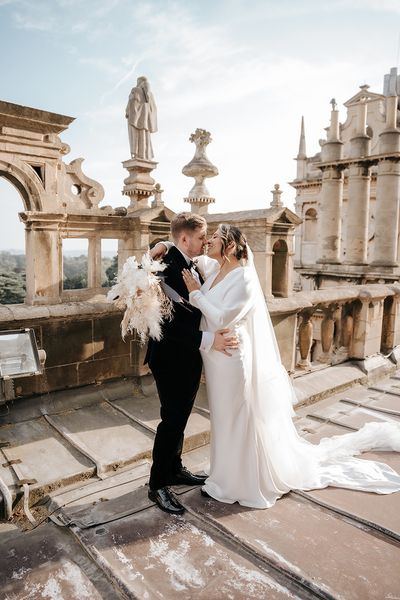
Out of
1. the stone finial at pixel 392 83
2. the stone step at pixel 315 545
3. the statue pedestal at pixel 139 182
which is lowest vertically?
the stone step at pixel 315 545

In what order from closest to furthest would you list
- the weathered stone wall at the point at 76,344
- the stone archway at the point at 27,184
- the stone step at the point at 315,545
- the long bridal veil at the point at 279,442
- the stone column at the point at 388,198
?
the stone step at the point at 315,545 → the long bridal veil at the point at 279,442 → the weathered stone wall at the point at 76,344 → the stone archway at the point at 27,184 → the stone column at the point at 388,198

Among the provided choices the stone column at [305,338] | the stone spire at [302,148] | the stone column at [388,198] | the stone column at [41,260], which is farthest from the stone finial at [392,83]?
the stone column at [41,260]

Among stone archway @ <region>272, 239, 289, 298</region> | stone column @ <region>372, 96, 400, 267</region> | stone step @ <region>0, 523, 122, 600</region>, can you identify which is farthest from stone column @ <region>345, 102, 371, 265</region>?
stone step @ <region>0, 523, 122, 600</region>

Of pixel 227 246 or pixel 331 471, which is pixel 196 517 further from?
pixel 227 246

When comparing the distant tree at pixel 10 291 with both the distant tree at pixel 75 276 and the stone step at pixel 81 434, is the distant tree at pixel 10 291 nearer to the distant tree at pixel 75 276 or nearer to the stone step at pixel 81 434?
the distant tree at pixel 75 276

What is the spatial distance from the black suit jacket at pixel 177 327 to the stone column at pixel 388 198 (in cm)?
1352

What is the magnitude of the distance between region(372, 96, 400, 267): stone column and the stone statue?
32.5ft

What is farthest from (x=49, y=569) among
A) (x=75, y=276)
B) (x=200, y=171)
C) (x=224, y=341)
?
(x=75, y=276)

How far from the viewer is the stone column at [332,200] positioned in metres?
16.8

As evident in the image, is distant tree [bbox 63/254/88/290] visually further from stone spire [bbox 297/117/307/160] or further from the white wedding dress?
stone spire [bbox 297/117/307/160]

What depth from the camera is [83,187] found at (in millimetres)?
6398

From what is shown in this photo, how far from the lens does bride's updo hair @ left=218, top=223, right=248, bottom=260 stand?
10.1ft

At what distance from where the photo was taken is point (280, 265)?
6094mm

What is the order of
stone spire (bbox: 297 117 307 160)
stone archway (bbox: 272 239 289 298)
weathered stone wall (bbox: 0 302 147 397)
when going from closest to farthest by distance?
weathered stone wall (bbox: 0 302 147 397) < stone archway (bbox: 272 239 289 298) < stone spire (bbox: 297 117 307 160)
